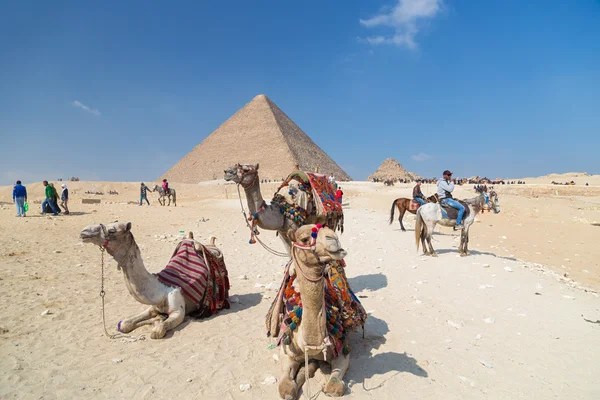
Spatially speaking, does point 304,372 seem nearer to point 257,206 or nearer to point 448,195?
point 257,206

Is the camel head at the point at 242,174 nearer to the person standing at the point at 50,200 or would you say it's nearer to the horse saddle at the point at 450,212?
the horse saddle at the point at 450,212

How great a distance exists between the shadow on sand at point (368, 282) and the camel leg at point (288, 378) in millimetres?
3001

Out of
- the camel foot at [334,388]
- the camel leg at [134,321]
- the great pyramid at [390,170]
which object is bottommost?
the camel foot at [334,388]

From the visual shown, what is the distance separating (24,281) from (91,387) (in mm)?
3946

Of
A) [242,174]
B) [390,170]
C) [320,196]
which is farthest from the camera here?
[390,170]

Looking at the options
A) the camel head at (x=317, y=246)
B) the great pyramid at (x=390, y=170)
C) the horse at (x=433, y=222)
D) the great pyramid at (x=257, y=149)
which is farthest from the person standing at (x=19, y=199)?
the great pyramid at (x=390, y=170)

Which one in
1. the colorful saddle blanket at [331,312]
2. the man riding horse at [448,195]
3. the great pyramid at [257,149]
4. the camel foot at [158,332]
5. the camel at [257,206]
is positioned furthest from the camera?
the great pyramid at [257,149]

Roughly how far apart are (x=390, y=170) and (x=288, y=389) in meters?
80.5

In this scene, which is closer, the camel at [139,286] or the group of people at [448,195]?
the camel at [139,286]

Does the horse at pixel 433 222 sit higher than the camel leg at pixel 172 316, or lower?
higher

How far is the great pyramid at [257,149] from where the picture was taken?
90.1m

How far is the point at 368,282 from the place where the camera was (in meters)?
6.26

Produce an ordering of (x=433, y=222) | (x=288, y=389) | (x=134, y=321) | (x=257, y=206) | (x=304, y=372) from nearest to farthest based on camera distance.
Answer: (x=288, y=389) < (x=304, y=372) < (x=134, y=321) < (x=257, y=206) < (x=433, y=222)

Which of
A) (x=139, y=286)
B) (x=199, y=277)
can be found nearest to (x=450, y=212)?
(x=199, y=277)
